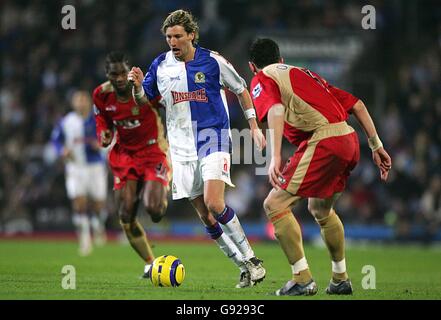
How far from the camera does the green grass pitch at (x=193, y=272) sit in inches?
335

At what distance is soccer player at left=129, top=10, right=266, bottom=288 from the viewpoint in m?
9.30

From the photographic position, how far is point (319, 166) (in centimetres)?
825

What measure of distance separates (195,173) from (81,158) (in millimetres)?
8686

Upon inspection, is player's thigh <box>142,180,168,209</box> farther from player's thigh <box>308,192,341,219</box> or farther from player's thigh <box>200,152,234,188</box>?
player's thigh <box>308,192,341,219</box>

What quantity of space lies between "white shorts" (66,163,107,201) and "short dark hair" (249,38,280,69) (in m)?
9.47

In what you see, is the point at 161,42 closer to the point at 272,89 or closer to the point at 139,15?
the point at 139,15

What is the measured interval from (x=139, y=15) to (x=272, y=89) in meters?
16.4

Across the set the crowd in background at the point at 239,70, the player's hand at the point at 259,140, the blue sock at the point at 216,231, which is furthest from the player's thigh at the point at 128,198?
the crowd in background at the point at 239,70

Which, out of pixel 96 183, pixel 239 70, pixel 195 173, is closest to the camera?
pixel 195 173

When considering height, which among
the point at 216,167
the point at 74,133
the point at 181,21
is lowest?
the point at 74,133

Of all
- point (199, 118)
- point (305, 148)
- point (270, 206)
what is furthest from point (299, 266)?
point (199, 118)

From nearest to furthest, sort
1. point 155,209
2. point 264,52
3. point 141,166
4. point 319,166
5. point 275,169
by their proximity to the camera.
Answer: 1. point 275,169
2. point 319,166
3. point 264,52
4. point 155,209
5. point 141,166

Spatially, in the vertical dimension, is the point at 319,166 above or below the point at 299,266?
above

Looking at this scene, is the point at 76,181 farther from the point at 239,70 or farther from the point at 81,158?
the point at 239,70
